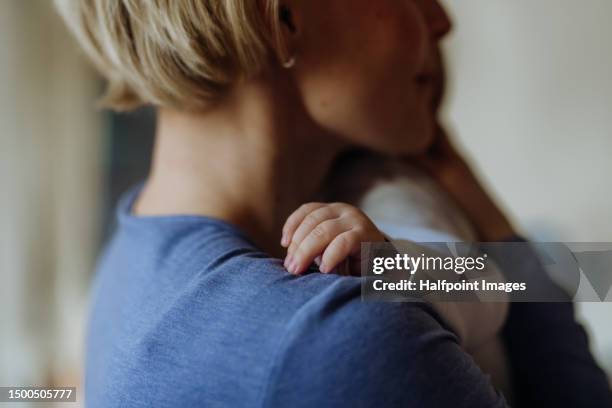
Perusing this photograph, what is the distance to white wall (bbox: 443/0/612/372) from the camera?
1.44 metres

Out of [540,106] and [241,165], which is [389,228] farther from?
[540,106]

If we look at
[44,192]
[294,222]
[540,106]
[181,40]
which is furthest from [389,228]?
[44,192]

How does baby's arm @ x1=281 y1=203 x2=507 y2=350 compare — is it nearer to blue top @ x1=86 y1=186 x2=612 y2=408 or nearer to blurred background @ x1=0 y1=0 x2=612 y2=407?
blue top @ x1=86 y1=186 x2=612 y2=408

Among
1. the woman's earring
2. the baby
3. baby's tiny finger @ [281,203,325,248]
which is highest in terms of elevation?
the woman's earring

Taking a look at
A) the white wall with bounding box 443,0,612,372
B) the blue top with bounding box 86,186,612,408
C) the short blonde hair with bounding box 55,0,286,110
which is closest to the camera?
the blue top with bounding box 86,186,612,408

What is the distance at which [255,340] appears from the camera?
14.7 inches

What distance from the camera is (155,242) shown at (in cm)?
53

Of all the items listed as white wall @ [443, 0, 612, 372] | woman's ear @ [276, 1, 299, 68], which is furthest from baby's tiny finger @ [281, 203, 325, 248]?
white wall @ [443, 0, 612, 372]

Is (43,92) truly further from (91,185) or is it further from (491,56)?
(491,56)

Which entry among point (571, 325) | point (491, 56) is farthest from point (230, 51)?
point (491, 56)

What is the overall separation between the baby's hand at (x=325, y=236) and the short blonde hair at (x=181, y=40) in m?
0.16

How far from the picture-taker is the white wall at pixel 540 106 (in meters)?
1.44

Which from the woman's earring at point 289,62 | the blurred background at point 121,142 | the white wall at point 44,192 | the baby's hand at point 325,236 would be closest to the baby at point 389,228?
the baby's hand at point 325,236

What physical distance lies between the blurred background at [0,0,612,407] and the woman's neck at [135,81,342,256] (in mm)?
947
